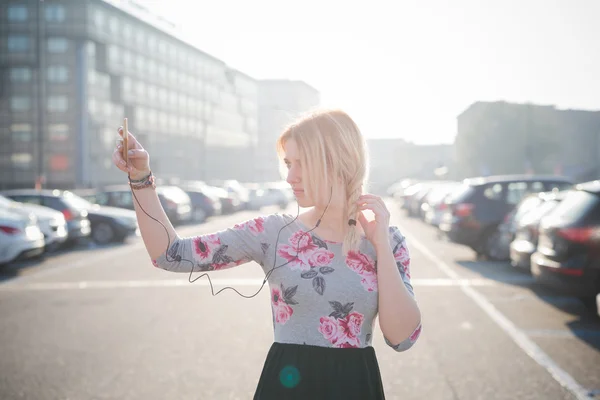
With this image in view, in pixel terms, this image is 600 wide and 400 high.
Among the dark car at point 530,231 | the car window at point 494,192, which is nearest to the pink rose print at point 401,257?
the dark car at point 530,231

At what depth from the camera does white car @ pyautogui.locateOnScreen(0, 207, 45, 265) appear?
10391 mm

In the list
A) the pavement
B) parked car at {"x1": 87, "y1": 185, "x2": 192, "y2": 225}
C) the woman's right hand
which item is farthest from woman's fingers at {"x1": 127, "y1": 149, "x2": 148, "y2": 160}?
parked car at {"x1": 87, "y1": 185, "x2": 192, "y2": 225}

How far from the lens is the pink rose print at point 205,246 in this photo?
2.27m

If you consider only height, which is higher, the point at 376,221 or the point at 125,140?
the point at 125,140

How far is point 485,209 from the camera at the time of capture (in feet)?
42.5

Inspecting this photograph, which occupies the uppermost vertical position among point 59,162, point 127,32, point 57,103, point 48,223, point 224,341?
point 127,32

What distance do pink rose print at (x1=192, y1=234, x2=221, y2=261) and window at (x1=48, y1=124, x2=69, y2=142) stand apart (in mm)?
56903

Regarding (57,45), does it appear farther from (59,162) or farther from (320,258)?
(320,258)

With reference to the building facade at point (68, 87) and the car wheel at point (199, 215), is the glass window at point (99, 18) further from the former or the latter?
the car wheel at point (199, 215)

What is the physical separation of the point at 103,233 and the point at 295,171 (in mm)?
15457

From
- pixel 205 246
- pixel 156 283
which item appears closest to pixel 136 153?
pixel 205 246

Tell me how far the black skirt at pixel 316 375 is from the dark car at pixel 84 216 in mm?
13773

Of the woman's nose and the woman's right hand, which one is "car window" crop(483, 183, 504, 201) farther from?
the woman's right hand

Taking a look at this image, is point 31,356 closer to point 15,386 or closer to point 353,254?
point 15,386
